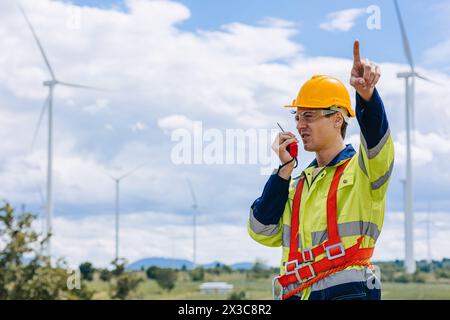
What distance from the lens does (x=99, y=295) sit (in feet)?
164

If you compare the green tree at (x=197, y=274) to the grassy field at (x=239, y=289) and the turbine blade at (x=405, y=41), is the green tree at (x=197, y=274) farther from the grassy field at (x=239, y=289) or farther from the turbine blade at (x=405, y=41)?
the turbine blade at (x=405, y=41)

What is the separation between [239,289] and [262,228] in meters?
50.3

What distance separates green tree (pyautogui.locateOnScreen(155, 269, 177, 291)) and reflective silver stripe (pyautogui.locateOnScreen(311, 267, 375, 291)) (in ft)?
189

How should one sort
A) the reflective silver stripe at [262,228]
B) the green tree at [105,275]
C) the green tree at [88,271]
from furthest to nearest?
the green tree at [88,271], the green tree at [105,275], the reflective silver stripe at [262,228]

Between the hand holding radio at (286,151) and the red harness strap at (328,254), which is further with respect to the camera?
the hand holding radio at (286,151)

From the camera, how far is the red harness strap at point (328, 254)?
17.0 ft

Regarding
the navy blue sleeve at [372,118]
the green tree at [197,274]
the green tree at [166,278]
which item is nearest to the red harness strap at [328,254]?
the navy blue sleeve at [372,118]

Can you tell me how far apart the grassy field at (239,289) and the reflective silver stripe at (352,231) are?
3851 centimetres

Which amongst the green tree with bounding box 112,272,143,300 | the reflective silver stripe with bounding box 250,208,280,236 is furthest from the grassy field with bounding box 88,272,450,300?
the reflective silver stripe with bounding box 250,208,280,236

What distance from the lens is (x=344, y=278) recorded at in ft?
17.0

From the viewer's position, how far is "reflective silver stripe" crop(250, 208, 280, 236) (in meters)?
5.54

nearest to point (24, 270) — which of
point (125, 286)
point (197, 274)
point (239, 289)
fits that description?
point (125, 286)

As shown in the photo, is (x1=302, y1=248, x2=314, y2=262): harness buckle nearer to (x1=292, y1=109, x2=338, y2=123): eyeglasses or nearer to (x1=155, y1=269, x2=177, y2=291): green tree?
(x1=292, y1=109, x2=338, y2=123): eyeglasses
